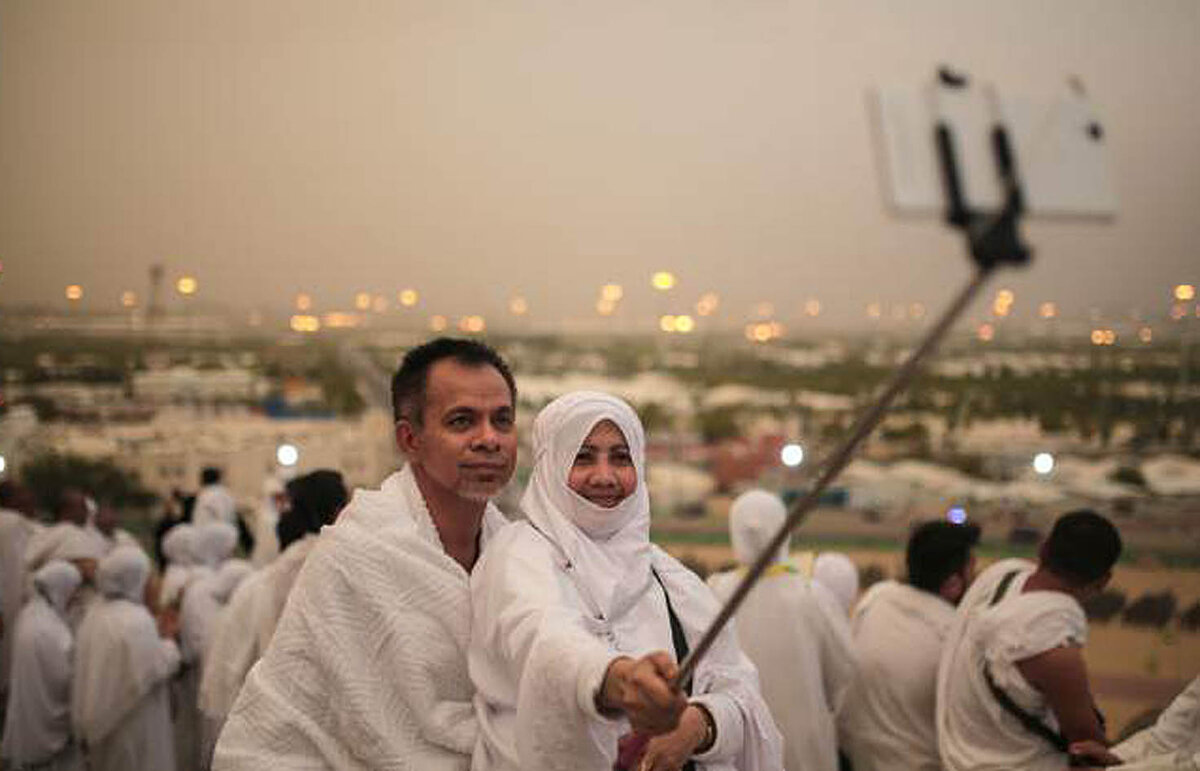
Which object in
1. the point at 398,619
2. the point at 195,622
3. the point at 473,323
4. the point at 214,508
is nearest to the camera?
the point at 398,619

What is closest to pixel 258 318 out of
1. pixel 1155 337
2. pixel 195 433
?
pixel 195 433

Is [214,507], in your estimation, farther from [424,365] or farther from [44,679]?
[424,365]

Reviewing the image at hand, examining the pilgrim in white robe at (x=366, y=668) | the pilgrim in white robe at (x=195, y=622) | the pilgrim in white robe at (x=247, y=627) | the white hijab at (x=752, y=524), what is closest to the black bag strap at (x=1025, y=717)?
the white hijab at (x=752, y=524)

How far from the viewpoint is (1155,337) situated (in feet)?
53.7

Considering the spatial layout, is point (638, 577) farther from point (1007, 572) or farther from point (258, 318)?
point (258, 318)

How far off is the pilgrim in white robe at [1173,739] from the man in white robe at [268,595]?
220cm

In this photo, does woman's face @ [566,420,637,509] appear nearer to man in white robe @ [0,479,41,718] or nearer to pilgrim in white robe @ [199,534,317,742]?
pilgrim in white robe @ [199,534,317,742]

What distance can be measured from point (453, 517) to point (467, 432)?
16 centimetres

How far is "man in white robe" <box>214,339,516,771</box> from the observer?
2166mm

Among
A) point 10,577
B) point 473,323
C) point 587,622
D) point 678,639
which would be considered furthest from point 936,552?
point 473,323

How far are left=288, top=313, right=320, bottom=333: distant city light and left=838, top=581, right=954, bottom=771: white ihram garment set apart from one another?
19091 mm

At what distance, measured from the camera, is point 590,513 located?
2.21 m

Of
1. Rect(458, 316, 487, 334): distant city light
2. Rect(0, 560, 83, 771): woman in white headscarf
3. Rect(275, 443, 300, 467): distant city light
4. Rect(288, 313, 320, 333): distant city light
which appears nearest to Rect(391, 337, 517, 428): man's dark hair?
Rect(0, 560, 83, 771): woman in white headscarf

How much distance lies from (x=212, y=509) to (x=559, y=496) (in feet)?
16.6
